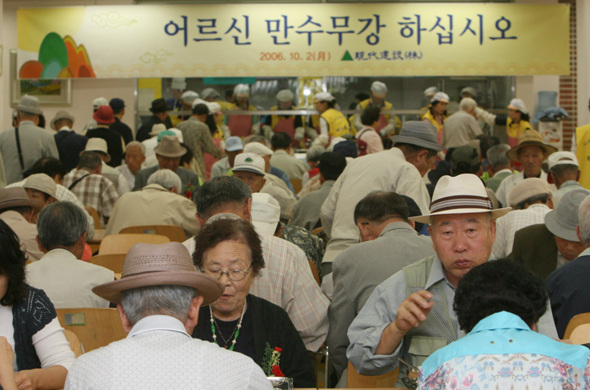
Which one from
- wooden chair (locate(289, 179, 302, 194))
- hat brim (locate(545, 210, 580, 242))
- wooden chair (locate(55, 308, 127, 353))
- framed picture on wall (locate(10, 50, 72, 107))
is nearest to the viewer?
wooden chair (locate(55, 308, 127, 353))

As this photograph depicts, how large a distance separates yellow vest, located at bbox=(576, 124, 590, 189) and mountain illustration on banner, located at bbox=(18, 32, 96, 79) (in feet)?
18.7

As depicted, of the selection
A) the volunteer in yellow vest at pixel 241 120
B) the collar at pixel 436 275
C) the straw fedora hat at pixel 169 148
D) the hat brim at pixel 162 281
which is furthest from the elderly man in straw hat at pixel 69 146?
the hat brim at pixel 162 281

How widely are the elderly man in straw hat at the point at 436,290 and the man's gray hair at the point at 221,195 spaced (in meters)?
1.22

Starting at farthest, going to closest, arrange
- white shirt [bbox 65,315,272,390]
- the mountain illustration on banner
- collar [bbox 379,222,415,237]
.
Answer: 1. the mountain illustration on banner
2. collar [bbox 379,222,415,237]
3. white shirt [bbox 65,315,272,390]

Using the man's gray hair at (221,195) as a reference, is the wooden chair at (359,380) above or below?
below

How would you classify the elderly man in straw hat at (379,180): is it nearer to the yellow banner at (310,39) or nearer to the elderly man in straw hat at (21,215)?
the elderly man in straw hat at (21,215)

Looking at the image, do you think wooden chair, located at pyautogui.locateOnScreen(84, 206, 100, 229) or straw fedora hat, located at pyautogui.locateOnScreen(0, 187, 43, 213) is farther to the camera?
wooden chair, located at pyautogui.locateOnScreen(84, 206, 100, 229)

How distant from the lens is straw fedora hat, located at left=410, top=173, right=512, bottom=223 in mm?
2840

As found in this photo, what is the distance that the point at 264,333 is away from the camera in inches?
117

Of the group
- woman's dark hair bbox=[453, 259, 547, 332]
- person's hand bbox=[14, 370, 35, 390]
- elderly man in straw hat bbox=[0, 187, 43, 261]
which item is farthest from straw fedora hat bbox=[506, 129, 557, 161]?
person's hand bbox=[14, 370, 35, 390]

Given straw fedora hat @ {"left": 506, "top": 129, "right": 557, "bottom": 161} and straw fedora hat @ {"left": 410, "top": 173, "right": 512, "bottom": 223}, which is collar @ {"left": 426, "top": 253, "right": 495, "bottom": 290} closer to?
straw fedora hat @ {"left": 410, "top": 173, "right": 512, "bottom": 223}

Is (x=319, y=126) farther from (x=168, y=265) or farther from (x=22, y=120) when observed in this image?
(x=168, y=265)

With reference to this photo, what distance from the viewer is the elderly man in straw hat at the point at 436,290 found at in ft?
8.78

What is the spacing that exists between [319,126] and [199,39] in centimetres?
237
